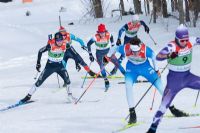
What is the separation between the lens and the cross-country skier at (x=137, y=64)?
8938 millimetres

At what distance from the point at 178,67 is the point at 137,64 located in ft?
4.19

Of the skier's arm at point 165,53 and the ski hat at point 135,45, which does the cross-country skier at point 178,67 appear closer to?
the skier's arm at point 165,53

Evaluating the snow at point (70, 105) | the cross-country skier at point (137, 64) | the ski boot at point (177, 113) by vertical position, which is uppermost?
the cross-country skier at point (137, 64)

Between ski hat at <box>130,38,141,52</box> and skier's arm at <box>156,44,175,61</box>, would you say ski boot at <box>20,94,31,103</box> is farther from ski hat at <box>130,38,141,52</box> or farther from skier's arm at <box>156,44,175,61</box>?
skier's arm at <box>156,44,175,61</box>

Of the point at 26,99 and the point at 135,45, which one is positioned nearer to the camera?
the point at 135,45

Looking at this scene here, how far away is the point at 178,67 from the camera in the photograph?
809 cm

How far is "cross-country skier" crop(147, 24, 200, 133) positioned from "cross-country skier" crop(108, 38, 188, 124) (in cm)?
90

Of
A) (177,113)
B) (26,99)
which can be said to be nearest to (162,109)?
(177,113)

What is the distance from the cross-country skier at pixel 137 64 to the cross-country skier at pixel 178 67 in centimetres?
90

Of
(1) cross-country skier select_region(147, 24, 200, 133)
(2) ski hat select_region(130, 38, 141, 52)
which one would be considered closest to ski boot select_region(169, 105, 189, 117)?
(1) cross-country skier select_region(147, 24, 200, 133)

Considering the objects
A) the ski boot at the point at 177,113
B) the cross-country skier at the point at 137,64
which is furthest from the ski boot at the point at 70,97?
the ski boot at the point at 177,113

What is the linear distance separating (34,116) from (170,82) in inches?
145

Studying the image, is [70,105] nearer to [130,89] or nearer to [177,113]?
[130,89]

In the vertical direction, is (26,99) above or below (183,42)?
below
